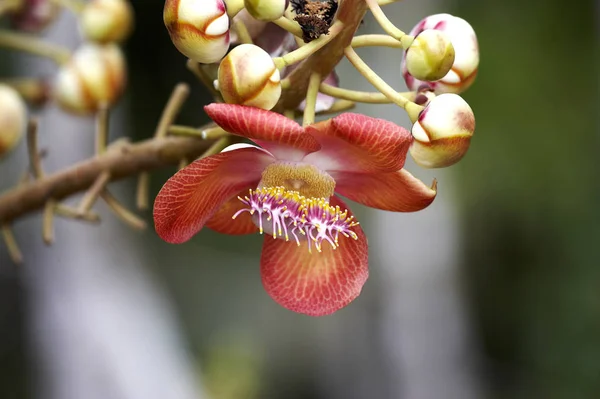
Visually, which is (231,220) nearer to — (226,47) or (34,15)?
(226,47)

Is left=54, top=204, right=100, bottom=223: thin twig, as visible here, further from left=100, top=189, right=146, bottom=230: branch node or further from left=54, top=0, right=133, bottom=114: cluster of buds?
left=54, top=0, right=133, bottom=114: cluster of buds

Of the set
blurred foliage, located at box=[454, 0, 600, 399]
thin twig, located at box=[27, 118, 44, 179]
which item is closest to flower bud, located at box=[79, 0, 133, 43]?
thin twig, located at box=[27, 118, 44, 179]

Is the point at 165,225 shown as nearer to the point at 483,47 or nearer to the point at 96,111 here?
the point at 96,111

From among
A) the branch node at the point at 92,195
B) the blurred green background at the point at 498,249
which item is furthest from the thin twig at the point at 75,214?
the blurred green background at the point at 498,249

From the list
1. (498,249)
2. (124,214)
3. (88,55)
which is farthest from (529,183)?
(124,214)

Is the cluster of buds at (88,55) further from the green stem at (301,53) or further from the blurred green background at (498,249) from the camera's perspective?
the blurred green background at (498,249)
